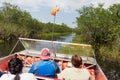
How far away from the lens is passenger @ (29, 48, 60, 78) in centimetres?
627

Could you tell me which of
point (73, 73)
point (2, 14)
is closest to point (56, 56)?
point (73, 73)

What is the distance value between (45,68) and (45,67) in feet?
0.10

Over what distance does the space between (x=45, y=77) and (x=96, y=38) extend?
33342 millimetres

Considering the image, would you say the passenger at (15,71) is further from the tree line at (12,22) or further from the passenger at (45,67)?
the tree line at (12,22)

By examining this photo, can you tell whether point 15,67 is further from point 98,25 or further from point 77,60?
point 98,25

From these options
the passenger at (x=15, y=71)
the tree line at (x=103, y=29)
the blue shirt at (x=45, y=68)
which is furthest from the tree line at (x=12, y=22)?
the passenger at (x=15, y=71)

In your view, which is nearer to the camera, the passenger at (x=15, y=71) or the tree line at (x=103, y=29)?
the passenger at (x=15, y=71)

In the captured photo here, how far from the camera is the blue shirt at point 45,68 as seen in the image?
6.31 meters

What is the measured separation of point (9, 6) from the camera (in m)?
64.2

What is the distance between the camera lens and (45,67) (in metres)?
6.37

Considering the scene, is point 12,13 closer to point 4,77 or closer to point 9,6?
point 9,6

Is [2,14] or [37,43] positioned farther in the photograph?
[2,14]

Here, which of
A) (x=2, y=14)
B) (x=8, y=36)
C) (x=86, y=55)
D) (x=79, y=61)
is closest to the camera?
(x=79, y=61)

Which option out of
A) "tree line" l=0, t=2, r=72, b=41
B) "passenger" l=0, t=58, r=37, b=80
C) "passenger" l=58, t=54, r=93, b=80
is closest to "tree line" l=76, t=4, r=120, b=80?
"tree line" l=0, t=2, r=72, b=41
